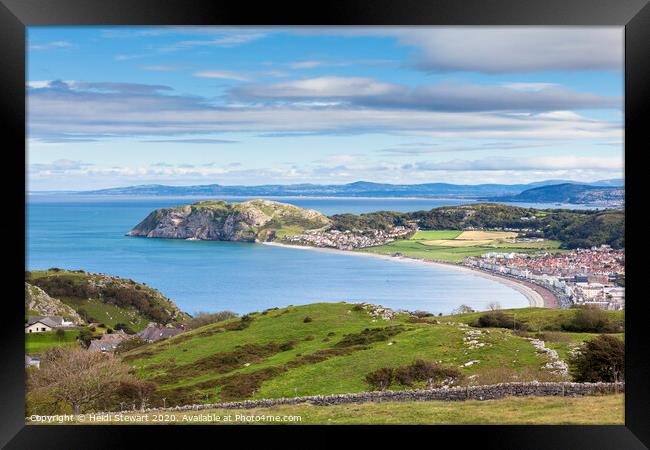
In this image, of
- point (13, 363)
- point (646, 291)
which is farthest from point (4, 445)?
point (646, 291)

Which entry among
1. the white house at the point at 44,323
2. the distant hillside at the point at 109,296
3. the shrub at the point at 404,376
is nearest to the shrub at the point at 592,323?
the shrub at the point at 404,376

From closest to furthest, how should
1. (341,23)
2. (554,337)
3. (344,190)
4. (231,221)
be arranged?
(341,23) → (554,337) → (344,190) → (231,221)

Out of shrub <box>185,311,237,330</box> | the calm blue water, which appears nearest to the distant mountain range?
the calm blue water

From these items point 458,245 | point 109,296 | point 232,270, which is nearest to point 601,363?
point 458,245

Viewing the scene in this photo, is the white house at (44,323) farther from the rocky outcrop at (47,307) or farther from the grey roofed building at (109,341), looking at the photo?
the grey roofed building at (109,341)

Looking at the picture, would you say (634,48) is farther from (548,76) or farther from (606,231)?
(548,76)

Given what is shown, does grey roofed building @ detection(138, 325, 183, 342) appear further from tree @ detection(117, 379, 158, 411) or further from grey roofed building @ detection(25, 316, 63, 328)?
tree @ detection(117, 379, 158, 411)

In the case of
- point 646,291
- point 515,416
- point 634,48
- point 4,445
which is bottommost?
point 515,416

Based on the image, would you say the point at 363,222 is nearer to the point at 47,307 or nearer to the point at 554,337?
the point at 554,337
